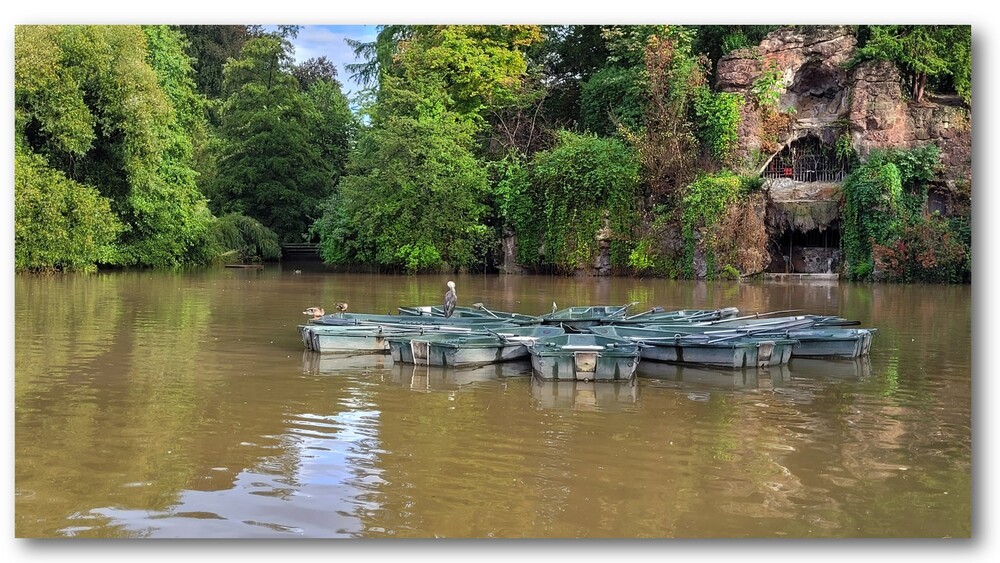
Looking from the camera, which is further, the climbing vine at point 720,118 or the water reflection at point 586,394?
the climbing vine at point 720,118

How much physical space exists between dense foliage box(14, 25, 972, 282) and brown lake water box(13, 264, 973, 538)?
1400cm

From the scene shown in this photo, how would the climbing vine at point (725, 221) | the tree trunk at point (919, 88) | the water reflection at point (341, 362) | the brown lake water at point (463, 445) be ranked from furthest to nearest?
the climbing vine at point (725, 221) < the tree trunk at point (919, 88) < the water reflection at point (341, 362) < the brown lake water at point (463, 445)

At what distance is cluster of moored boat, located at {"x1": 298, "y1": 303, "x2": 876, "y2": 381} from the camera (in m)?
12.2

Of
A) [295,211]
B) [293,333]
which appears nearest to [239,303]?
[293,333]

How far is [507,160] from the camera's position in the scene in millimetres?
37312

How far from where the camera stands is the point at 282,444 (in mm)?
8531

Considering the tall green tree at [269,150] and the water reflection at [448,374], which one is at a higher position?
the tall green tree at [269,150]

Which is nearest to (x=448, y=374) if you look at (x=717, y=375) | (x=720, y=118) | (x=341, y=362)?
(x=341, y=362)

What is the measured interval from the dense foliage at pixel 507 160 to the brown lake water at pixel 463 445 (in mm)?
14004

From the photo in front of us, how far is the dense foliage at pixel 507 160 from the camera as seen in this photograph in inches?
1138

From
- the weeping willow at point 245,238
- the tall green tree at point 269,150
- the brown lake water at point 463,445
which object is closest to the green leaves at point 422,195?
the weeping willow at point 245,238

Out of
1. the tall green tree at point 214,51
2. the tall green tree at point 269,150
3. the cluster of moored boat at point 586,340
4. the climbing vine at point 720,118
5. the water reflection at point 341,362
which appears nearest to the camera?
the cluster of moored boat at point 586,340

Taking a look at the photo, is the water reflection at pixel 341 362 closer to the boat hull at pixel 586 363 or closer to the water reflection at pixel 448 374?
the water reflection at pixel 448 374

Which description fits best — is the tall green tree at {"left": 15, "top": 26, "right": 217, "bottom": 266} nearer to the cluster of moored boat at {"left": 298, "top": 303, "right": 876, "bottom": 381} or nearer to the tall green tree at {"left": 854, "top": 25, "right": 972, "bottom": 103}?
the cluster of moored boat at {"left": 298, "top": 303, "right": 876, "bottom": 381}
